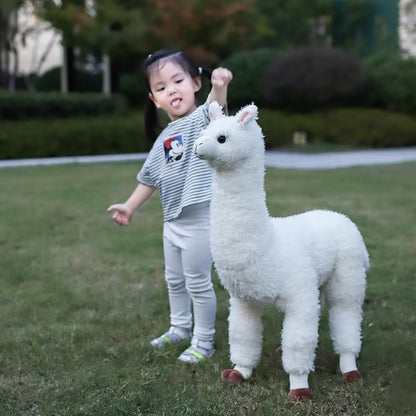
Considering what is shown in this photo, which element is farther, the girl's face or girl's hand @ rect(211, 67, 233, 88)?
the girl's face

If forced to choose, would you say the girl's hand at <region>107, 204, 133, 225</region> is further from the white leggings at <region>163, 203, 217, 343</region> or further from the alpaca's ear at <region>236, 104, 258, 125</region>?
the alpaca's ear at <region>236, 104, 258, 125</region>

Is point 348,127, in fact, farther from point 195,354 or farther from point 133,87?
point 195,354

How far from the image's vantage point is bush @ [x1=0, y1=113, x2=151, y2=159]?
458 inches

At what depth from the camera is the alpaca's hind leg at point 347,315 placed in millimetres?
2488

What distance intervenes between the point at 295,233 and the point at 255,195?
0.86 feet

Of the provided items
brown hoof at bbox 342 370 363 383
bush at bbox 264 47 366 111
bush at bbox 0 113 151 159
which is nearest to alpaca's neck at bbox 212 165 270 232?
brown hoof at bbox 342 370 363 383

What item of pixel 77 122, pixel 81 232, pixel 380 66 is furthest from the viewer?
pixel 380 66

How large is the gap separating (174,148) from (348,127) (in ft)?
35.1

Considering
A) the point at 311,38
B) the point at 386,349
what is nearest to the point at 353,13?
the point at 311,38

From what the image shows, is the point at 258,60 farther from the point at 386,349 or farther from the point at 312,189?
the point at 386,349

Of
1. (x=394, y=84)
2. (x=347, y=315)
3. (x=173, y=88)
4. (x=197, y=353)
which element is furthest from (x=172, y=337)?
(x=394, y=84)

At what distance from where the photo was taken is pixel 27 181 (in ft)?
27.3

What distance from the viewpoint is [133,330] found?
310 centimetres

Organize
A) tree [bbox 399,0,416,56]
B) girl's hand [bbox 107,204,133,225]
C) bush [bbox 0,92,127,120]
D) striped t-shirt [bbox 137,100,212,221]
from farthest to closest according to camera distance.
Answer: tree [bbox 399,0,416,56] < bush [bbox 0,92,127,120] < girl's hand [bbox 107,204,133,225] < striped t-shirt [bbox 137,100,212,221]
